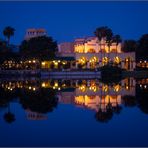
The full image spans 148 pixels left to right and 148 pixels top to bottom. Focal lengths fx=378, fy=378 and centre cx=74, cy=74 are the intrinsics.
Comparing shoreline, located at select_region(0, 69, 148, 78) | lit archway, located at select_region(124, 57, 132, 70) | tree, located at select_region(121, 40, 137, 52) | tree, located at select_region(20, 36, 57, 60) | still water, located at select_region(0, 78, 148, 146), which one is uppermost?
tree, located at select_region(121, 40, 137, 52)

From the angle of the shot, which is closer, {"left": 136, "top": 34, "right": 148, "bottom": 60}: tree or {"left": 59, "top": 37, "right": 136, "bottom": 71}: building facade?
{"left": 59, "top": 37, "right": 136, "bottom": 71}: building facade

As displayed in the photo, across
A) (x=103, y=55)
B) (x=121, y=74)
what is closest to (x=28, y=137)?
(x=121, y=74)

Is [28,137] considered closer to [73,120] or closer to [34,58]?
[73,120]

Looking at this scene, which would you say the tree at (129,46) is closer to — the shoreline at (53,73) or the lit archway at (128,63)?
the lit archway at (128,63)

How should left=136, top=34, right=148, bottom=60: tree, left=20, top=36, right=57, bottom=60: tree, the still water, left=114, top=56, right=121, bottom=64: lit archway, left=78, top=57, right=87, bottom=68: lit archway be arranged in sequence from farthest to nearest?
left=136, top=34, right=148, bottom=60: tree < left=114, top=56, right=121, bottom=64: lit archway < left=78, top=57, right=87, bottom=68: lit archway < left=20, top=36, right=57, bottom=60: tree < the still water

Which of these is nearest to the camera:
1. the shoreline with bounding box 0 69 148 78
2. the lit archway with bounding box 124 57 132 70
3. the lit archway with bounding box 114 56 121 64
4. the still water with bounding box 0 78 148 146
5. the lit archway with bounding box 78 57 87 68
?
the still water with bounding box 0 78 148 146

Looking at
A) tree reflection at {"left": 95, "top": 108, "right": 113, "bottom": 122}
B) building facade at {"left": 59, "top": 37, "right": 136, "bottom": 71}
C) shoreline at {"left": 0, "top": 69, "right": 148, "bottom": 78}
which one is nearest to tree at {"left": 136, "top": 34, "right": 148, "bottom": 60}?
building facade at {"left": 59, "top": 37, "right": 136, "bottom": 71}

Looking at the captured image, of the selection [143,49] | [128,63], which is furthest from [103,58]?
[143,49]

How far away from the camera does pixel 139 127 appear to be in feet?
38.7

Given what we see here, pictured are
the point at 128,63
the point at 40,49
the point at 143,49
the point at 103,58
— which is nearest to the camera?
the point at 40,49

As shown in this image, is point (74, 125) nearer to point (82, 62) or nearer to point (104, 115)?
point (104, 115)

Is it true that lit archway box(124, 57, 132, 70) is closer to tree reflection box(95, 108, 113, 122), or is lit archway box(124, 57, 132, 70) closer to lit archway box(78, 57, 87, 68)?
lit archway box(78, 57, 87, 68)

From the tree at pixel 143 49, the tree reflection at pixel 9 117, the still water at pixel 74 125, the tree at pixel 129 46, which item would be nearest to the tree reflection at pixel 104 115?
the still water at pixel 74 125

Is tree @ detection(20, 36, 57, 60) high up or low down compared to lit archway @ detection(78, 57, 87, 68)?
up
